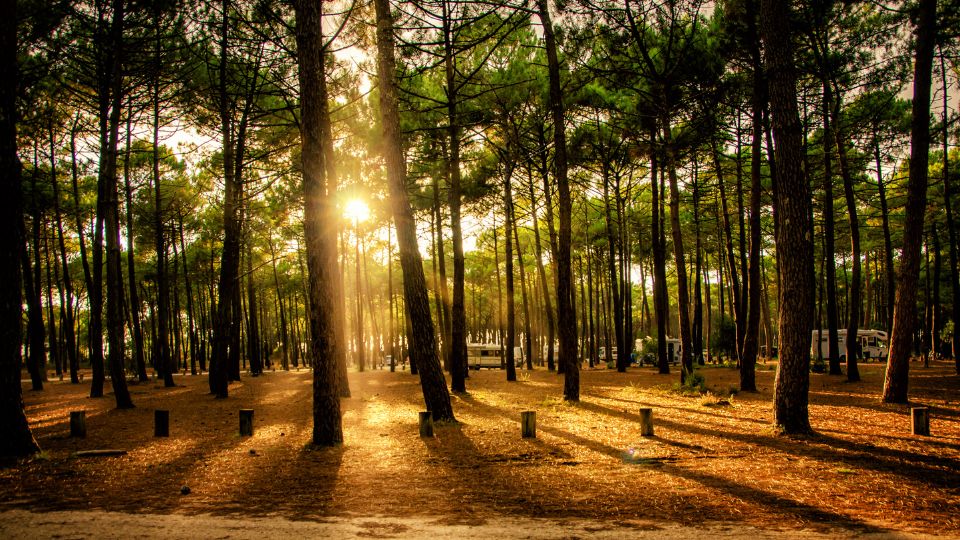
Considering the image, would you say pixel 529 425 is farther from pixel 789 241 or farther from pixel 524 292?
pixel 524 292

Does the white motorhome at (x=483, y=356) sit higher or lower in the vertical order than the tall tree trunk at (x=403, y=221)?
lower

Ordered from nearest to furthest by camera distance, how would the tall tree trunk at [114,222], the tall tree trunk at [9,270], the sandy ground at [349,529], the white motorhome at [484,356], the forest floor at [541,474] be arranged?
the sandy ground at [349,529] → the forest floor at [541,474] → the tall tree trunk at [9,270] → the tall tree trunk at [114,222] → the white motorhome at [484,356]

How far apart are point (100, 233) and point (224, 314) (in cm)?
378

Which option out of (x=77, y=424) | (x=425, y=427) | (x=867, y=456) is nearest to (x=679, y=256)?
(x=867, y=456)

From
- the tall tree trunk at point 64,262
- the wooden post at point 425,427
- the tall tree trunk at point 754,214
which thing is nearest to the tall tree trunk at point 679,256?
the tall tree trunk at point 754,214

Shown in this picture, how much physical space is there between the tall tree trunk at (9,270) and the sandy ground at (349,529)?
2.64 m

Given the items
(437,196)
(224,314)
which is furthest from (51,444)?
(437,196)

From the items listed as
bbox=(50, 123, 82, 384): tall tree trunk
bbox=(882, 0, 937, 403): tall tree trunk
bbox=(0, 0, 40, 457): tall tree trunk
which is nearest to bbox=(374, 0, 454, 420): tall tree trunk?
bbox=(0, 0, 40, 457): tall tree trunk

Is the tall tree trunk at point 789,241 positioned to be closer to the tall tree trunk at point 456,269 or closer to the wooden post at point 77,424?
the tall tree trunk at point 456,269

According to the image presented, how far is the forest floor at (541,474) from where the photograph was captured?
13.6 feet

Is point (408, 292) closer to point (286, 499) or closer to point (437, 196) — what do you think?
point (286, 499)

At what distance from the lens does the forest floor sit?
4.15m

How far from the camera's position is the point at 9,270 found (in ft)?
20.9

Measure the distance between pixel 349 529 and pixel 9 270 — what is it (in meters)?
5.79
